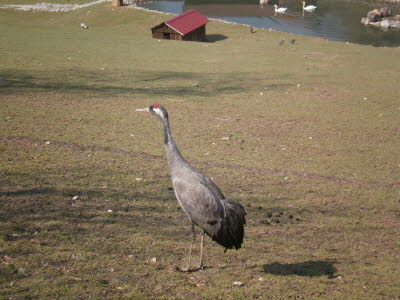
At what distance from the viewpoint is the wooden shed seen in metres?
29.8

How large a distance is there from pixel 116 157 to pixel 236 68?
1229 cm

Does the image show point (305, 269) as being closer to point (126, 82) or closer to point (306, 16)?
point (126, 82)

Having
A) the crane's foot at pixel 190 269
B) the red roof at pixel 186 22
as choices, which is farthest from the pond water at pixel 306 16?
the crane's foot at pixel 190 269

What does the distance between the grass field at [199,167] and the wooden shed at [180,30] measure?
365 inches

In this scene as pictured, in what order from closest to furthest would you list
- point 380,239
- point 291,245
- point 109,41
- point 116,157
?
point 291,245
point 380,239
point 116,157
point 109,41

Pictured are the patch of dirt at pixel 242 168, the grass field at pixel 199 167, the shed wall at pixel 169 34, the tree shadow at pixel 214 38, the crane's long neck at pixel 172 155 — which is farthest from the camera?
the tree shadow at pixel 214 38

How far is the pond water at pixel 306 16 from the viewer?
130 ft

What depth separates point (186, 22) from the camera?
30.7 m

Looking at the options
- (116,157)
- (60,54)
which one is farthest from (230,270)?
(60,54)

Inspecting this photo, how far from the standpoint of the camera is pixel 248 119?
13.4 meters

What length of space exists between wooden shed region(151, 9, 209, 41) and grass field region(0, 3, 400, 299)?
30.4ft

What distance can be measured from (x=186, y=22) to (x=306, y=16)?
23424 millimetres

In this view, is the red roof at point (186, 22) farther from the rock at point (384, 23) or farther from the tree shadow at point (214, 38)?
the rock at point (384, 23)

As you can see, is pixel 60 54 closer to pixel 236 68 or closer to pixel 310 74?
pixel 236 68
